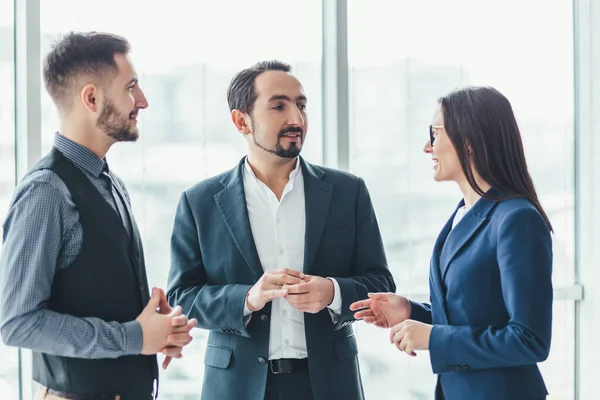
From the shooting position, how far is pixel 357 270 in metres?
2.56

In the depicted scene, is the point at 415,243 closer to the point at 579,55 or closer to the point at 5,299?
the point at 579,55

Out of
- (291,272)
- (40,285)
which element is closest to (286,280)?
(291,272)

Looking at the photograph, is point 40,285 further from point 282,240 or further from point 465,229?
point 465,229

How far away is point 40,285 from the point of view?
174cm

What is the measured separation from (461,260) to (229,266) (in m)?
0.82

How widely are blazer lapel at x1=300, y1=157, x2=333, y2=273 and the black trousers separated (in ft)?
1.18

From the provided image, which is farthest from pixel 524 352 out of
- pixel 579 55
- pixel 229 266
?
pixel 579 55

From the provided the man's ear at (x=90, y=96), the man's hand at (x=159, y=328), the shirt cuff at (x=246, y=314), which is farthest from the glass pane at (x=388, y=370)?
the man's ear at (x=90, y=96)

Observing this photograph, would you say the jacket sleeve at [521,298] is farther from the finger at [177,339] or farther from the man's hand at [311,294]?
the finger at [177,339]

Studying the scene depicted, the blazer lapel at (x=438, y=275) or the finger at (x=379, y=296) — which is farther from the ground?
the blazer lapel at (x=438, y=275)

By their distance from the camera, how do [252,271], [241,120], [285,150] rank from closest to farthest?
1. [252,271]
2. [285,150]
3. [241,120]

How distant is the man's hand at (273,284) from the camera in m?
2.22

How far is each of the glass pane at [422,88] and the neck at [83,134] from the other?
1630 mm

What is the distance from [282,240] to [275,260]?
7 cm
